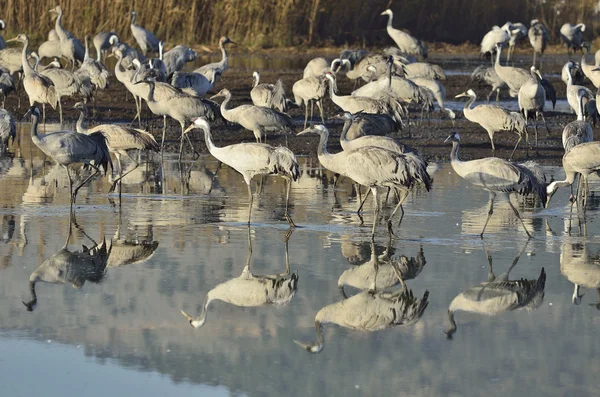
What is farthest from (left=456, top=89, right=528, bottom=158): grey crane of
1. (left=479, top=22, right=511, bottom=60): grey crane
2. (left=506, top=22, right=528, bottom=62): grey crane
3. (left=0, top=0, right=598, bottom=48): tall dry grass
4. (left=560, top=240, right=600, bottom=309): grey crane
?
(left=0, top=0, right=598, bottom=48): tall dry grass

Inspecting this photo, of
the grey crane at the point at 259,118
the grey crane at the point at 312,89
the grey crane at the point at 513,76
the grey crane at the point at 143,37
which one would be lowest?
the grey crane at the point at 259,118

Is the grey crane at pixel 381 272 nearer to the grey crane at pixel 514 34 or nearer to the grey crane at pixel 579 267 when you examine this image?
the grey crane at pixel 579 267

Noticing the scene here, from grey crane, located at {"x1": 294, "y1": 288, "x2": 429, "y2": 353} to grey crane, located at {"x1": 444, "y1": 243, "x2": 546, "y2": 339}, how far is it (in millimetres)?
248

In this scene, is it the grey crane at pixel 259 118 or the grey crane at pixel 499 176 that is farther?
the grey crane at pixel 259 118

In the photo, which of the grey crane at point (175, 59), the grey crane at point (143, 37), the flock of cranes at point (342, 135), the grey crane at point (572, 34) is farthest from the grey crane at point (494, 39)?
the grey crane at point (175, 59)

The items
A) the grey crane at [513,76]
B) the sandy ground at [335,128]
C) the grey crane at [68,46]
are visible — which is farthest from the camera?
the grey crane at [68,46]

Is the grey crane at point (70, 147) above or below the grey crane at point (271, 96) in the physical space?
below

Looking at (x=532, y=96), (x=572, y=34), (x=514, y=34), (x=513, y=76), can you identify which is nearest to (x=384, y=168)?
(x=532, y=96)

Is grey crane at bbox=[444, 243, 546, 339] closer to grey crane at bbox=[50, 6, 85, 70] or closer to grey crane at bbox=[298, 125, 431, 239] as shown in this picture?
grey crane at bbox=[298, 125, 431, 239]

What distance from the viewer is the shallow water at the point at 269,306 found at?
6129 mm

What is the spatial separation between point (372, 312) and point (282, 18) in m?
25.4

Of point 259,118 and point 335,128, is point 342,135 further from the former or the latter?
point 335,128

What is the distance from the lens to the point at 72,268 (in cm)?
845

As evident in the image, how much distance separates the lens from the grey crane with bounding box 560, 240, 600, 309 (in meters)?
8.19
